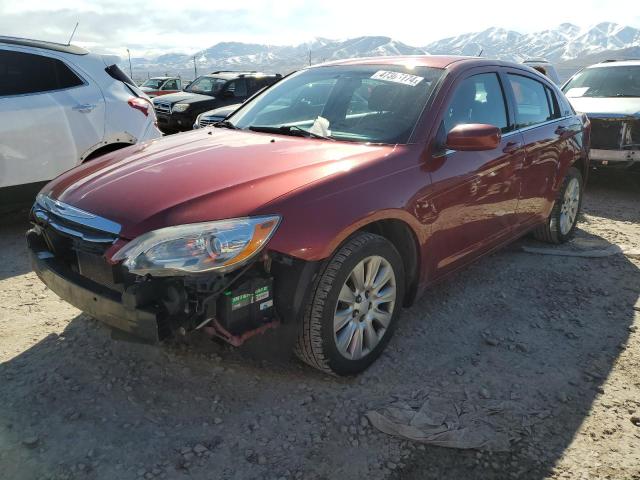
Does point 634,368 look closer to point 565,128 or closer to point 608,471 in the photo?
point 608,471

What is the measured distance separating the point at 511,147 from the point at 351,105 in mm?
1191

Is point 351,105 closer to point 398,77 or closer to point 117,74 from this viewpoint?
point 398,77

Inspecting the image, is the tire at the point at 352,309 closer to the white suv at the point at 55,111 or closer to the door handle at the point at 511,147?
the door handle at the point at 511,147

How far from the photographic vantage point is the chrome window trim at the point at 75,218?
2213 millimetres

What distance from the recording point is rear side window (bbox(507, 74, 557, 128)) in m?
3.85

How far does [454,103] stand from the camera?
314cm

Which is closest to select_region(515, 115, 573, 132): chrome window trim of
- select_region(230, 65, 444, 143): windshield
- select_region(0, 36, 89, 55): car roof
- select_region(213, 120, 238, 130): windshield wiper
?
select_region(230, 65, 444, 143): windshield

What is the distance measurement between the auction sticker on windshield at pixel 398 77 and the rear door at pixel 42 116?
293cm

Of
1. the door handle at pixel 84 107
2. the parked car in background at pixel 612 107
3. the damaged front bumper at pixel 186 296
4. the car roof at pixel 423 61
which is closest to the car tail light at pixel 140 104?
the door handle at pixel 84 107

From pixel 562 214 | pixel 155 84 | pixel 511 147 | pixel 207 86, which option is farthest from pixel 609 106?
pixel 155 84

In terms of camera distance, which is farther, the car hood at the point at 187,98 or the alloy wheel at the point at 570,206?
the car hood at the point at 187,98

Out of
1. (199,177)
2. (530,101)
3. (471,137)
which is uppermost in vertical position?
(530,101)

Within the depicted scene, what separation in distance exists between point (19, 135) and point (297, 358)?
10.9 feet

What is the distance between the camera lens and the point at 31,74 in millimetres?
4641
